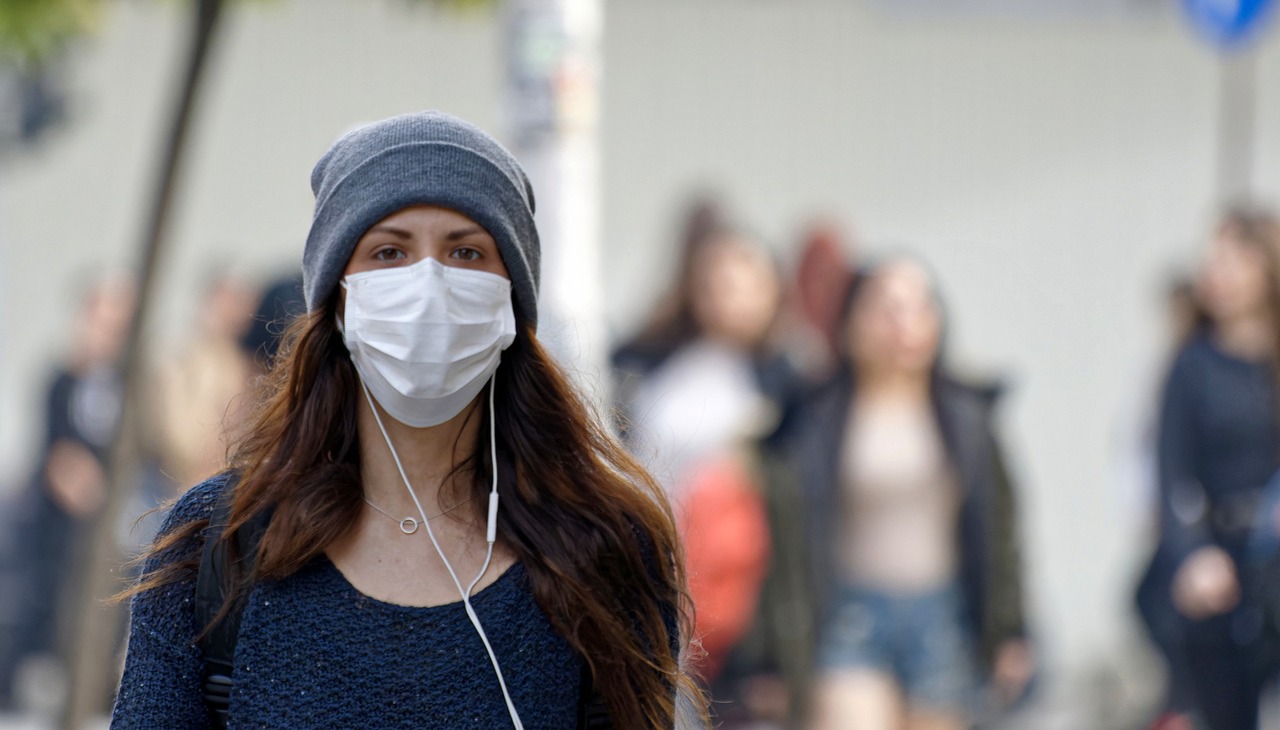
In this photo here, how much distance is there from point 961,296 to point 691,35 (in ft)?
7.75

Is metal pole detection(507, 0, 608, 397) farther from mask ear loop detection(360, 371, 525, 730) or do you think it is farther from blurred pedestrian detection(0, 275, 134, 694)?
A: blurred pedestrian detection(0, 275, 134, 694)

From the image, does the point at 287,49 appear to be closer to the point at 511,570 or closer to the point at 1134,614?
the point at 1134,614

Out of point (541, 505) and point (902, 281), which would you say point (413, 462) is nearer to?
point (541, 505)

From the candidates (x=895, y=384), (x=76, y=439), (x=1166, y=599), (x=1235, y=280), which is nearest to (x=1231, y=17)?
(x=1235, y=280)

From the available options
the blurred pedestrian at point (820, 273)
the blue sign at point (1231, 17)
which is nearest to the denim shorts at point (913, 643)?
the blurred pedestrian at point (820, 273)

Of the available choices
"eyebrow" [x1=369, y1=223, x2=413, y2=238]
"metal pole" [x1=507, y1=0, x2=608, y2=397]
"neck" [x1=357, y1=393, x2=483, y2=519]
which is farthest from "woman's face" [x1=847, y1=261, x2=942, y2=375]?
"eyebrow" [x1=369, y1=223, x2=413, y2=238]

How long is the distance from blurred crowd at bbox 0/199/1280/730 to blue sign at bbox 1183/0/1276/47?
210cm

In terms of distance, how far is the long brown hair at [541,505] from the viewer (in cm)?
217

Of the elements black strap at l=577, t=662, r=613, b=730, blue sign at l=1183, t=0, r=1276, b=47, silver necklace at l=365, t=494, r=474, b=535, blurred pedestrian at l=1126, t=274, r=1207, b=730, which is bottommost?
blurred pedestrian at l=1126, t=274, r=1207, b=730

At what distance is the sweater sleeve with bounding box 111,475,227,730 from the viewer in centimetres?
211

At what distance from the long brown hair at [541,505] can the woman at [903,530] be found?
4269mm

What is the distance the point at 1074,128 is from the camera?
37.7 ft

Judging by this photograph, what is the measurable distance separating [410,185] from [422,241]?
0.29 feet

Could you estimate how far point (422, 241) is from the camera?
7.24ft
